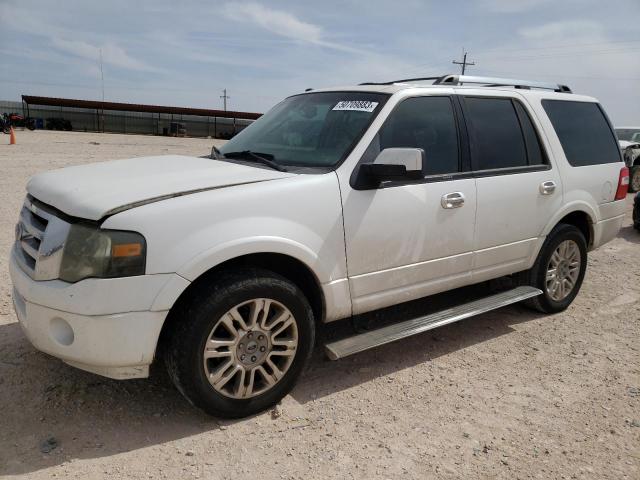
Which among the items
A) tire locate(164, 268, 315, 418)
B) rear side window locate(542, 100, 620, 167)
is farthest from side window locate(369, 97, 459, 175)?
rear side window locate(542, 100, 620, 167)

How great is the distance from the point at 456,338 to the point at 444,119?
1.76 meters

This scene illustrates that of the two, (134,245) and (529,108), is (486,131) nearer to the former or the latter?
(529,108)

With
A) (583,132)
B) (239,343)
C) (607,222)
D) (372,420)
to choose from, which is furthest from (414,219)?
(607,222)

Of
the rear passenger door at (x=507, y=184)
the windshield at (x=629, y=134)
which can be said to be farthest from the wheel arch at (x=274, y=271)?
the windshield at (x=629, y=134)

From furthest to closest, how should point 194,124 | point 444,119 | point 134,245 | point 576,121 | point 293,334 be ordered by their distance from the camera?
1. point 194,124
2. point 576,121
3. point 444,119
4. point 293,334
5. point 134,245

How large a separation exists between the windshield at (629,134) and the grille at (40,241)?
1636 cm

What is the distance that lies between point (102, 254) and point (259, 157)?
1417 mm

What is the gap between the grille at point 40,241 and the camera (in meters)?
2.59

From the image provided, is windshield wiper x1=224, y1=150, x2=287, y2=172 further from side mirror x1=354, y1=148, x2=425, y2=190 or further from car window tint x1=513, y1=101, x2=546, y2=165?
car window tint x1=513, y1=101, x2=546, y2=165

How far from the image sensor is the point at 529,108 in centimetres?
441

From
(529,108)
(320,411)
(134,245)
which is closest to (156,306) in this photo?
(134,245)

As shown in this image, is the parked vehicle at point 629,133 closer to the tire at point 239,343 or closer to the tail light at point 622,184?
the tail light at point 622,184

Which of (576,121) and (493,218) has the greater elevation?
(576,121)

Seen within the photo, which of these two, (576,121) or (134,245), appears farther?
(576,121)
